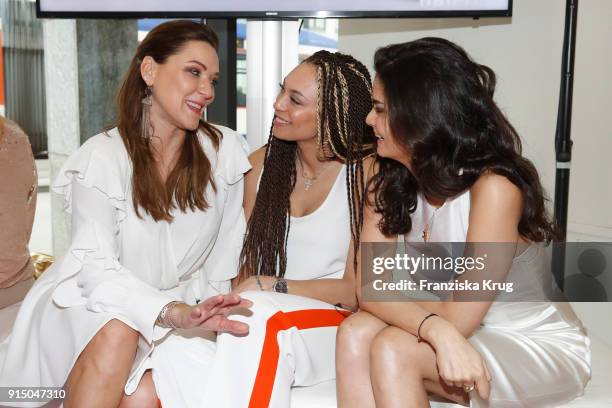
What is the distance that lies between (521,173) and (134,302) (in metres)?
0.90

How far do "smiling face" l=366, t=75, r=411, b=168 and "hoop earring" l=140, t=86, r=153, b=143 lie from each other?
636mm

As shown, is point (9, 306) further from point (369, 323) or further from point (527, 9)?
point (527, 9)

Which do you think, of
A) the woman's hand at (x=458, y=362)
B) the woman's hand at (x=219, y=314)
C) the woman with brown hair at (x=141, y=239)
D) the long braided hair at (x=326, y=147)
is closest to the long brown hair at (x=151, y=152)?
the woman with brown hair at (x=141, y=239)

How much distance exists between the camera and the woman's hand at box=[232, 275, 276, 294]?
6.41ft

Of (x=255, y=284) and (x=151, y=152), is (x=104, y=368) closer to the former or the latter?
(x=255, y=284)

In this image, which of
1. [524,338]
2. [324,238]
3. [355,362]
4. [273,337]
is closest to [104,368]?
[273,337]

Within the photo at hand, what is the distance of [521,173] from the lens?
163 cm

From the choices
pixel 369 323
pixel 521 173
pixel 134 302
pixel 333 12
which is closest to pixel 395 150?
pixel 521 173

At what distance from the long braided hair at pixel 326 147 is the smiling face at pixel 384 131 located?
308 mm

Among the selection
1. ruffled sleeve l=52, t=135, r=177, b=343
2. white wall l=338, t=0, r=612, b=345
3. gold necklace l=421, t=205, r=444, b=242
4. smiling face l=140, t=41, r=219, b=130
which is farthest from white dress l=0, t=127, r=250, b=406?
white wall l=338, t=0, r=612, b=345

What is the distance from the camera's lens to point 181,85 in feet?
6.66

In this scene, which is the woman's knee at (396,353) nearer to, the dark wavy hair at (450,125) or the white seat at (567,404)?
the white seat at (567,404)

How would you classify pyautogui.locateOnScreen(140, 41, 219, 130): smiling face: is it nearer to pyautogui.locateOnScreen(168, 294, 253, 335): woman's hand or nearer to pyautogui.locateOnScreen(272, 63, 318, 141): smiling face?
pyautogui.locateOnScreen(272, 63, 318, 141): smiling face

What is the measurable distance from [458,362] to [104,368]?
0.76 m
